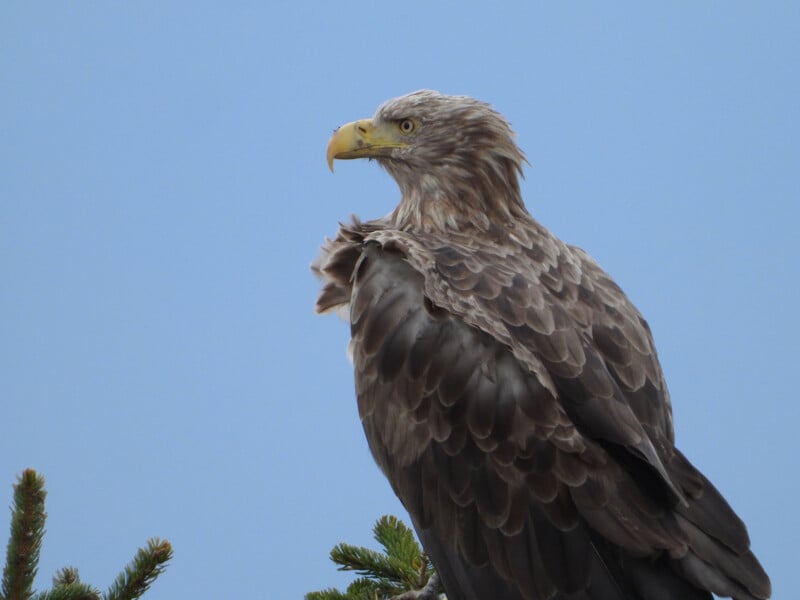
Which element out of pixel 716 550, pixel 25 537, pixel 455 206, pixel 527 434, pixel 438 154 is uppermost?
pixel 438 154

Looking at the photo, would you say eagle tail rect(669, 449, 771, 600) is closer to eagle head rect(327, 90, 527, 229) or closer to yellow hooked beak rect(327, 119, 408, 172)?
eagle head rect(327, 90, 527, 229)

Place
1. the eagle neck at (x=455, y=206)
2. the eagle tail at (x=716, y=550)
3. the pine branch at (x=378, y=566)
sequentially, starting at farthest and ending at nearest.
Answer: the eagle neck at (x=455, y=206) → the pine branch at (x=378, y=566) → the eagle tail at (x=716, y=550)

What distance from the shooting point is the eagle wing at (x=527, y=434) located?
5379 mm

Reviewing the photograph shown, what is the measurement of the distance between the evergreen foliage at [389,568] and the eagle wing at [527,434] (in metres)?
0.23

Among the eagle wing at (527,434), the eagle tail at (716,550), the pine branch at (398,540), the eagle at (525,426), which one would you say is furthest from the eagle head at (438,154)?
Answer: the eagle tail at (716,550)

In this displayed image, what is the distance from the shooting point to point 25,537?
4.50 meters

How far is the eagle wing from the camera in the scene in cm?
538

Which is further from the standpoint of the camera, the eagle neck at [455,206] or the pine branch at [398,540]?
the eagle neck at [455,206]

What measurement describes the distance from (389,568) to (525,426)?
115 cm

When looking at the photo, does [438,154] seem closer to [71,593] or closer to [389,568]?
[389,568]

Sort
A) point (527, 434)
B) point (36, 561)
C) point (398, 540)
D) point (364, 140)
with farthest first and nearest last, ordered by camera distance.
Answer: point (364, 140) → point (398, 540) → point (527, 434) → point (36, 561)

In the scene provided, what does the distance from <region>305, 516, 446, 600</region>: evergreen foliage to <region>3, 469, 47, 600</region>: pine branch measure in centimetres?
168

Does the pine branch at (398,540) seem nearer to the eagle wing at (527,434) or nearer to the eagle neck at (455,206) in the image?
the eagle wing at (527,434)

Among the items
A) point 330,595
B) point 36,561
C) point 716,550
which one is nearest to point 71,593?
point 36,561
